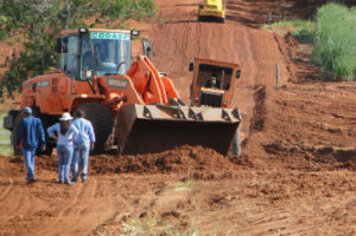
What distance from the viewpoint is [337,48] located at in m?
32.0

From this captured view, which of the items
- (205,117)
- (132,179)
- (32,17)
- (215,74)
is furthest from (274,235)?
(32,17)

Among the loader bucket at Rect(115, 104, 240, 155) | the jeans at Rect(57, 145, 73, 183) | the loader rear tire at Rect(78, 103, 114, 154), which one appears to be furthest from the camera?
the loader rear tire at Rect(78, 103, 114, 154)

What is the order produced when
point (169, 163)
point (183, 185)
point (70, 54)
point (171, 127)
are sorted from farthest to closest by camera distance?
point (70, 54) → point (171, 127) → point (169, 163) → point (183, 185)

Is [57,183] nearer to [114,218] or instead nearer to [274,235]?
[114,218]

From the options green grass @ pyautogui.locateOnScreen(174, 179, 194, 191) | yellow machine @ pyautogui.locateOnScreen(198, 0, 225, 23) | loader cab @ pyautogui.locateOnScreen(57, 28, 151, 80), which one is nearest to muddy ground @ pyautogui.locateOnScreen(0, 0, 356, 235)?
green grass @ pyautogui.locateOnScreen(174, 179, 194, 191)

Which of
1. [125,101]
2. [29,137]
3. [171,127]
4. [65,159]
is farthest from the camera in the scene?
[125,101]

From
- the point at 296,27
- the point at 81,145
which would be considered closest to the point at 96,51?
the point at 81,145

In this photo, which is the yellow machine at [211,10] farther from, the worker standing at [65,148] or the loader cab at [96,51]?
the worker standing at [65,148]

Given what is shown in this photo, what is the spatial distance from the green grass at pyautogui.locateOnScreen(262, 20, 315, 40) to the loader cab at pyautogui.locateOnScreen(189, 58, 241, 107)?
2472cm

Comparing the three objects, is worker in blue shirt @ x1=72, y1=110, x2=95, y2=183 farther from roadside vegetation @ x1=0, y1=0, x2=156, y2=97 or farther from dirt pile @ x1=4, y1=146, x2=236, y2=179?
roadside vegetation @ x1=0, y1=0, x2=156, y2=97

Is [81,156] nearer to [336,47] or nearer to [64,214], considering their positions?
[64,214]

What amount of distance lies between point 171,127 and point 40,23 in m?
17.3

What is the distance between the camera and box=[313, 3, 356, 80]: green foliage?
101 feet

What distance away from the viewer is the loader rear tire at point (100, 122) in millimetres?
14773
